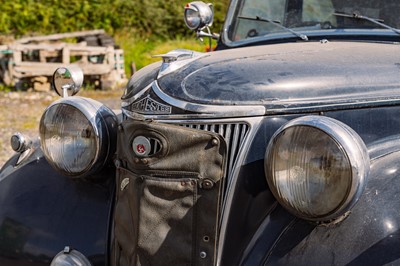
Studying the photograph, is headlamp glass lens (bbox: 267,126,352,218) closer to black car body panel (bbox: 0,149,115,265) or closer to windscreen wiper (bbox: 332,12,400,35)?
black car body panel (bbox: 0,149,115,265)

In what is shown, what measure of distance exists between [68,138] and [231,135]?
76 cm

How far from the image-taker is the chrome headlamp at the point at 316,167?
228 cm

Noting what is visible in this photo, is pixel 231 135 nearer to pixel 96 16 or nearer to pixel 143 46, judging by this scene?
pixel 143 46

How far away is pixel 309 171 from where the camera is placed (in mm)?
2346


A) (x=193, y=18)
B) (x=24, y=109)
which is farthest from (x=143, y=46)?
(x=193, y=18)

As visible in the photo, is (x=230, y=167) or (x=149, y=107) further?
(x=149, y=107)

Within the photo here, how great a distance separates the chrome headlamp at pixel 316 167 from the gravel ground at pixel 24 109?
562 cm

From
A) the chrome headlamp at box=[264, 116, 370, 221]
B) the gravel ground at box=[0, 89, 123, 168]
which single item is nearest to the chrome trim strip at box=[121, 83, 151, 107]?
the chrome headlamp at box=[264, 116, 370, 221]

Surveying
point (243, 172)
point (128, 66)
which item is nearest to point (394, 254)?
point (243, 172)

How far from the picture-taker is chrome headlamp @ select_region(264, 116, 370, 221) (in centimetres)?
228

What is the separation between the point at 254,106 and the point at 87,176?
35.5 inches

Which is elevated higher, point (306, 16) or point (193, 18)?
point (306, 16)

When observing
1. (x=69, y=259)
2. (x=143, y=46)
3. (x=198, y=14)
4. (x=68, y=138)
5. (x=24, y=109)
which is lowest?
(x=143, y=46)

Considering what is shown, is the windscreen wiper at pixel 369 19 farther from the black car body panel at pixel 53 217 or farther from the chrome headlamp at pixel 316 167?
the black car body panel at pixel 53 217
